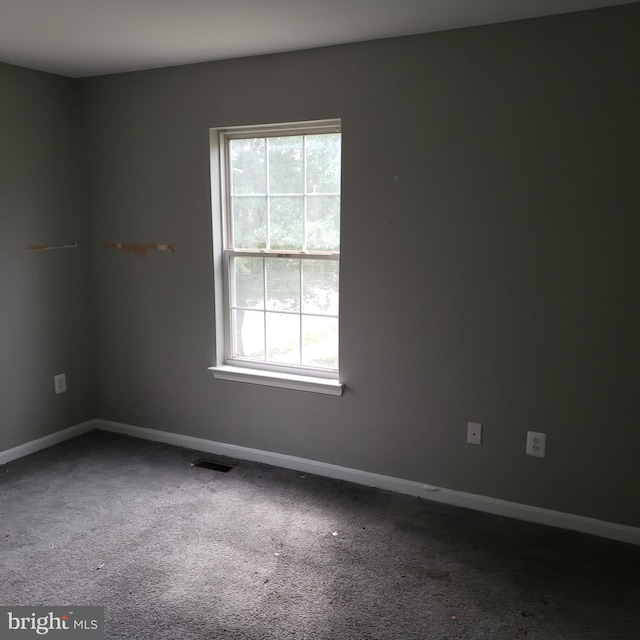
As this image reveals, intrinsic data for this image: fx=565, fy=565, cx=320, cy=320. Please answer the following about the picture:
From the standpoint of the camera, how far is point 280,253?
3240mm

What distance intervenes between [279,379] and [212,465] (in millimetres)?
680

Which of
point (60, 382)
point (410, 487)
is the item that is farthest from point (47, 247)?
point (410, 487)

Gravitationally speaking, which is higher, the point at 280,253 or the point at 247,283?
the point at 280,253

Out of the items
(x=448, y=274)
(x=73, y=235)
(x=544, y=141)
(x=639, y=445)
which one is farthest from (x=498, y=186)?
(x=73, y=235)

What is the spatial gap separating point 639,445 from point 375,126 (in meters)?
1.93

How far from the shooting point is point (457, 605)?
2.16 m

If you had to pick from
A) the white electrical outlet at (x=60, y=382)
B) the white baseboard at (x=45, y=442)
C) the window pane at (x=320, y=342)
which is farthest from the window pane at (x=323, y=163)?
the white baseboard at (x=45, y=442)

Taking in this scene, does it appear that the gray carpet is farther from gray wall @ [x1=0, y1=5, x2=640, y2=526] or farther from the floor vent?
gray wall @ [x1=0, y1=5, x2=640, y2=526]

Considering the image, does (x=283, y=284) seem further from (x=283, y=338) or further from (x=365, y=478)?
(x=365, y=478)

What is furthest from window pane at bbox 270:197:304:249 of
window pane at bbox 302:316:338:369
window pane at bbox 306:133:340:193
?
window pane at bbox 302:316:338:369

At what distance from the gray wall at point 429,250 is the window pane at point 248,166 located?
152mm

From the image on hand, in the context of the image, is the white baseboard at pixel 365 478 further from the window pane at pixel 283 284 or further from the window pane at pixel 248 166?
the window pane at pixel 248 166

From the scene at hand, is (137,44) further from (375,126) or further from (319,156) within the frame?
(375,126)

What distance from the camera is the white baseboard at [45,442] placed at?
3.42 m
